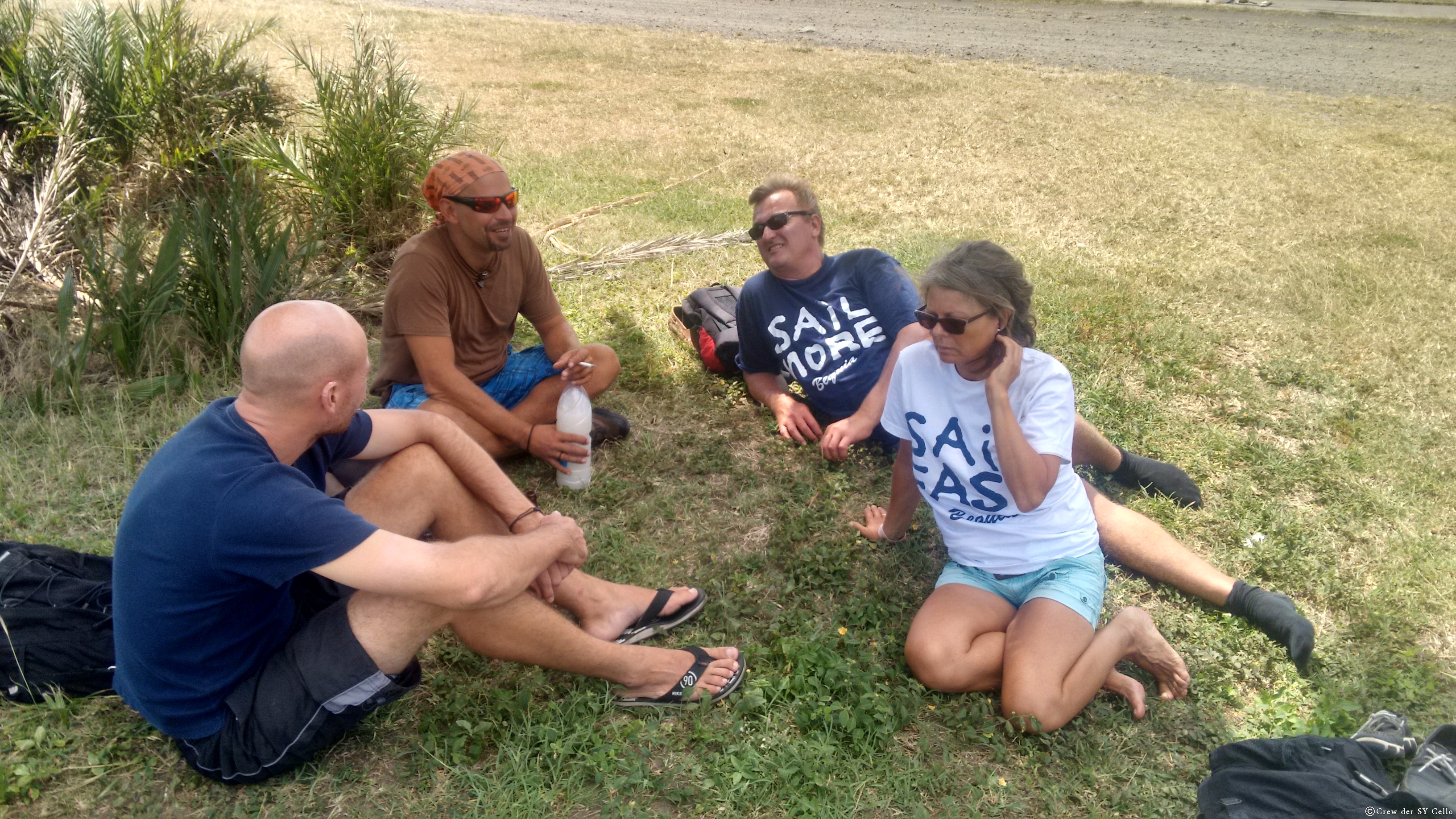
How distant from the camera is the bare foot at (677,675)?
9.73 feet

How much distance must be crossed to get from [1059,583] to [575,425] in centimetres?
210

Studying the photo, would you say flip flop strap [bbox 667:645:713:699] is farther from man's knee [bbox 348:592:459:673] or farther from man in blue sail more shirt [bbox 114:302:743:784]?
man's knee [bbox 348:592:459:673]

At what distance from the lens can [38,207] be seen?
5.17m

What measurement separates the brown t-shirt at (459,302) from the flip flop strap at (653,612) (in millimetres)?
1480

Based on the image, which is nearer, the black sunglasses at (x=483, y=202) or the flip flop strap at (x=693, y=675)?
the flip flop strap at (x=693, y=675)

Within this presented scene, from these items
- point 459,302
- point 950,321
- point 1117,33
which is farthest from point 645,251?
point 1117,33

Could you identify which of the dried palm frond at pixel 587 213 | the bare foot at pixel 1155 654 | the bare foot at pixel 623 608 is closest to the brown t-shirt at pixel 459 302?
the bare foot at pixel 623 608

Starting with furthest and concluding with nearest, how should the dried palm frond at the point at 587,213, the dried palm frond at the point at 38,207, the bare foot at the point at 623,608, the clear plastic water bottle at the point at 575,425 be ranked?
the dried palm frond at the point at 587,213, the dried palm frond at the point at 38,207, the clear plastic water bottle at the point at 575,425, the bare foot at the point at 623,608

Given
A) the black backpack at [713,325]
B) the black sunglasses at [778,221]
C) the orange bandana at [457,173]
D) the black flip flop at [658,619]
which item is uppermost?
the orange bandana at [457,173]

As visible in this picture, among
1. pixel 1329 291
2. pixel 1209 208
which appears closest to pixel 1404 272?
pixel 1329 291

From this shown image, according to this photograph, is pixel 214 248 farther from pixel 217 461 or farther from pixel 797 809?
pixel 797 809

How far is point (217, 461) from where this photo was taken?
7.22ft

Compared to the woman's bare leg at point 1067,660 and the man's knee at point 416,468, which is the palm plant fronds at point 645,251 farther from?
the woman's bare leg at point 1067,660

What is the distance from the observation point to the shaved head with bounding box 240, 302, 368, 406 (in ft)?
7.55
